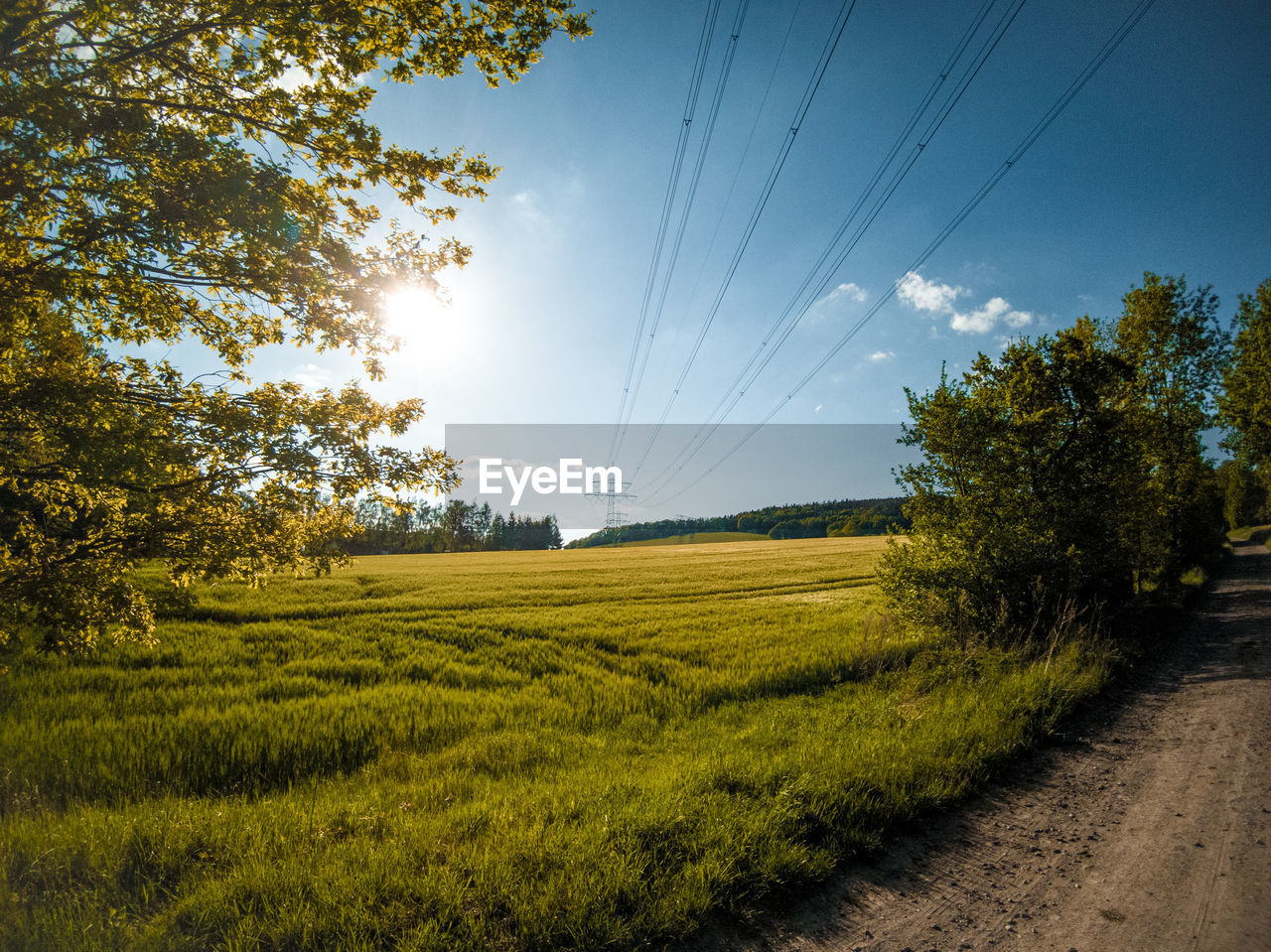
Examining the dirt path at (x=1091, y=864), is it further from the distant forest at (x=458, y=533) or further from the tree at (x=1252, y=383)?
the distant forest at (x=458, y=533)

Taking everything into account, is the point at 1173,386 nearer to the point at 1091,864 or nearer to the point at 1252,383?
the point at 1252,383

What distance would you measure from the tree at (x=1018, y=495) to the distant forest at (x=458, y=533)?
10001cm

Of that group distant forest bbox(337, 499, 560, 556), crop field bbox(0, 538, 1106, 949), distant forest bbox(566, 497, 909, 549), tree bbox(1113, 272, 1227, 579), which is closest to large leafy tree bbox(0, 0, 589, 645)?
crop field bbox(0, 538, 1106, 949)

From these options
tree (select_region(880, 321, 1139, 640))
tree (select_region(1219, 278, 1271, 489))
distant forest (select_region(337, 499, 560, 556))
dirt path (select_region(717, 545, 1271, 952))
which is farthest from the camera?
distant forest (select_region(337, 499, 560, 556))

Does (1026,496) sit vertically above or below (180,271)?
below

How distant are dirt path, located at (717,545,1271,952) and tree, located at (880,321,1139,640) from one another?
3.90 meters

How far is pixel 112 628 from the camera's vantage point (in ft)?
16.4

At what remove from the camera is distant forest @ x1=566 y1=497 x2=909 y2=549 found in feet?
430

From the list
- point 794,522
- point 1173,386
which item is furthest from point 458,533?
point 1173,386

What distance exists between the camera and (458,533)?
12475 centimetres

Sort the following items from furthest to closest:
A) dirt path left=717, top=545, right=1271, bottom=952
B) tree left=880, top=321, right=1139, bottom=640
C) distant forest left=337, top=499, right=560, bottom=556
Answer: distant forest left=337, top=499, right=560, bottom=556 < tree left=880, top=321, right=1139, bottom=640 < dirt path left=717, top=545, right=1271, bottom=952

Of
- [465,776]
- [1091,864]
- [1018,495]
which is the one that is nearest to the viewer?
[1091,864]

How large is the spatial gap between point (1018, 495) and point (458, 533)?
127165 mm

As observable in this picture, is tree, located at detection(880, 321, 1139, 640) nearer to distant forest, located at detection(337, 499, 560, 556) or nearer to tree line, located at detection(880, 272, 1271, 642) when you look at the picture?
tree line, located at detection(880, 272, 1271, 642)
